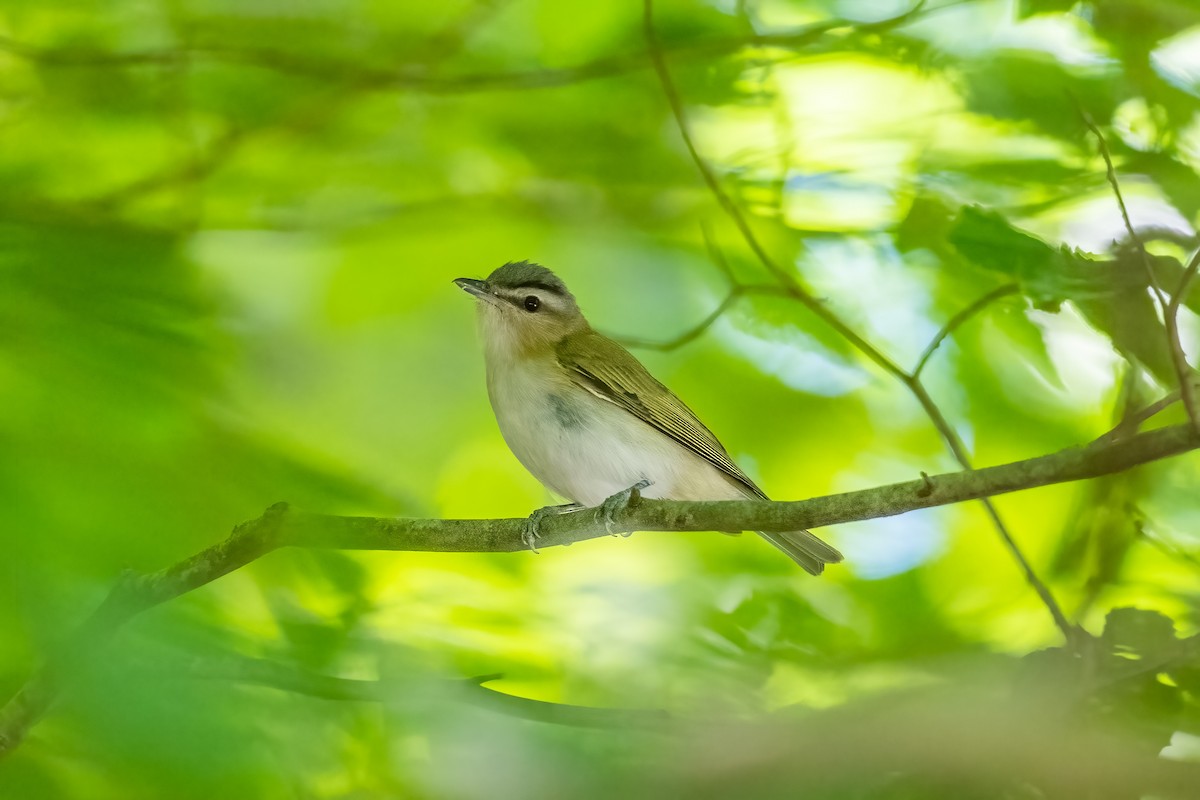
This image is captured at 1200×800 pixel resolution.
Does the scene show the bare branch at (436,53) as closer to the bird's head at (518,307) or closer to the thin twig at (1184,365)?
the bird's head at (518,307)

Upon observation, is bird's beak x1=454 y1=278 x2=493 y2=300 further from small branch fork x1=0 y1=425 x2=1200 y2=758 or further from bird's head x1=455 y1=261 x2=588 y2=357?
small branch fork x1=0 y1=425 x2=1200 y2=758

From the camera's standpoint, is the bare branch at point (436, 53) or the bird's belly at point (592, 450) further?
the bird's belly at point (592, 450)

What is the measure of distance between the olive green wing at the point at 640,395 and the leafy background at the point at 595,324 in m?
0.19

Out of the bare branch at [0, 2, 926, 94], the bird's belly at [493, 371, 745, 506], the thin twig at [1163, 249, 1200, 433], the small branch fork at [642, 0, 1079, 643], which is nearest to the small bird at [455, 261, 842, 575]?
the bird's belly at [493, 371, 745, 506]

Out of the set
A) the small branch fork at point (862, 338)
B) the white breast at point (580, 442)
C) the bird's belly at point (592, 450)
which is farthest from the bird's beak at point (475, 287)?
the small branch fork at point (862, 338)

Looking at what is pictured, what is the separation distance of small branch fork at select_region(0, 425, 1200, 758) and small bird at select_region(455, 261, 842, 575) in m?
1.08

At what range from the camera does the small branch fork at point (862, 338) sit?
114 inches

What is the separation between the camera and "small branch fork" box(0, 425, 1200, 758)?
179 centimetres

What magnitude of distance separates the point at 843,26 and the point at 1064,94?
28.3 inches

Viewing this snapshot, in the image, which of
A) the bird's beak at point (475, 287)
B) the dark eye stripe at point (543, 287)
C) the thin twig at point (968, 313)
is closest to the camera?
the thin twig at point (968, 313)

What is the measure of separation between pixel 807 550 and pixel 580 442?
0.92 metres

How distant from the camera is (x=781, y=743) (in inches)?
83.2

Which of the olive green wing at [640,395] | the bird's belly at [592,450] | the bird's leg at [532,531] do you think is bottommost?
the bird's leg at [532,531]

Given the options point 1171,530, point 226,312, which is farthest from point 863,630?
point 226,312
